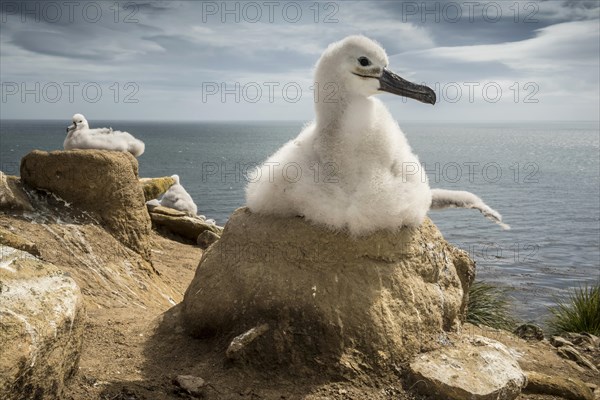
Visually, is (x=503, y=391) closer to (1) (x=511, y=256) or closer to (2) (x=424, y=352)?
(2) (x=424, y=352)

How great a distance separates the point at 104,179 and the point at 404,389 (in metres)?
5.76

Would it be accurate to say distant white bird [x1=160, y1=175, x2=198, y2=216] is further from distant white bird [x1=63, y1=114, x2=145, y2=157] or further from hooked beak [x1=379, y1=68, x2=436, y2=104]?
hooked beak [x1=379, y1=68, x2=436, y2=104]

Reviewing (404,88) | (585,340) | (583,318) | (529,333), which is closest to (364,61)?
(404,88)

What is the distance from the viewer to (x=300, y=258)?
492 cm

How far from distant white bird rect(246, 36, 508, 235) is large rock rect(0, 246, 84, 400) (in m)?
1.82

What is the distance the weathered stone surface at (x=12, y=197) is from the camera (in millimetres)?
7875

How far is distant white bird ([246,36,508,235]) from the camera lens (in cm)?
479

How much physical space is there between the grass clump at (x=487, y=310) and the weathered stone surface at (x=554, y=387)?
17.8 feet

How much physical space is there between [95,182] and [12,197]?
1.13 meters

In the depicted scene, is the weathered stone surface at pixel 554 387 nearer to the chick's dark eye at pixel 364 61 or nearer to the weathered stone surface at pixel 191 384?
the weathered stone surface at pixel 191 384

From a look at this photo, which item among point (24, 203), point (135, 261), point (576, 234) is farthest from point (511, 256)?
point (24, 203)

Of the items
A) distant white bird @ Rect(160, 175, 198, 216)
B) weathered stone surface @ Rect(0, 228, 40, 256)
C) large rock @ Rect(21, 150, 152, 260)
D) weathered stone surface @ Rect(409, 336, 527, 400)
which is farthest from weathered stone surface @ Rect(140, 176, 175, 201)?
weathered stone surface @ Rect(409, 336, 527, 400)

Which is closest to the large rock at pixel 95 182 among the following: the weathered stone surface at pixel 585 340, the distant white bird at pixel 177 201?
the weathered stone surface at pixel 585 340

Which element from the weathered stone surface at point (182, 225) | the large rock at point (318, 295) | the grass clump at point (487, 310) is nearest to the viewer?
the large rock at point (318, 295)
